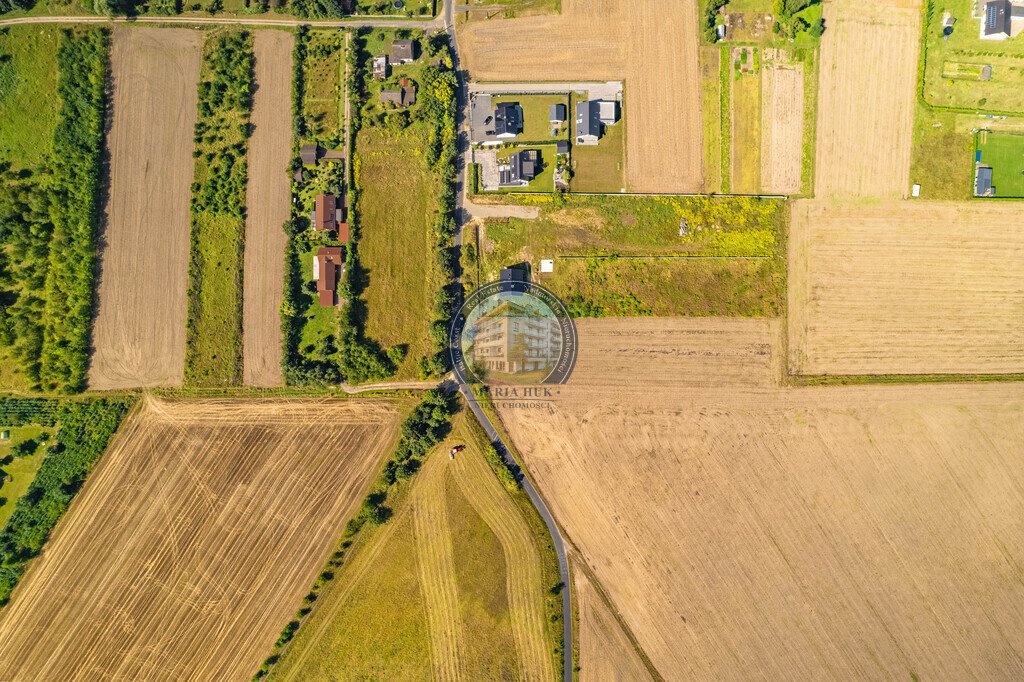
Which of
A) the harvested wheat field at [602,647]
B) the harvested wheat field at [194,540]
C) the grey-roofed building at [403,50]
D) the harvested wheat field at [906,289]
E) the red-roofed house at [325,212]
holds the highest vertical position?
the grey-roofed building at [403,50]

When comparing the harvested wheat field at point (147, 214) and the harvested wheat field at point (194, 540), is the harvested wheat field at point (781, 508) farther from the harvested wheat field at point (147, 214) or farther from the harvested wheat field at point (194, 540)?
the harvested wheat field at point (147, 214)

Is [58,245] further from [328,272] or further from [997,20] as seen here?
[997,20]

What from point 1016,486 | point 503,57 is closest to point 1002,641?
point 1016,486

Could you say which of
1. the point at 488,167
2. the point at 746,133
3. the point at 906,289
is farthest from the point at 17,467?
the point at 906,289

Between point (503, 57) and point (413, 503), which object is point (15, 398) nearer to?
point (413, 503)

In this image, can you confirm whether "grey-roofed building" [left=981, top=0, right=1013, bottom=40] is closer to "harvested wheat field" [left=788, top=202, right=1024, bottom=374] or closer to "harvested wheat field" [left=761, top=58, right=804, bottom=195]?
"harvested wheat field" [left=788, top=202, right=1024, bottom=374]

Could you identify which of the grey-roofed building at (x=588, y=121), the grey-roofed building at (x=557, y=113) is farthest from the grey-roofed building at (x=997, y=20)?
the grey-roofed building at (x=557, y=113)
